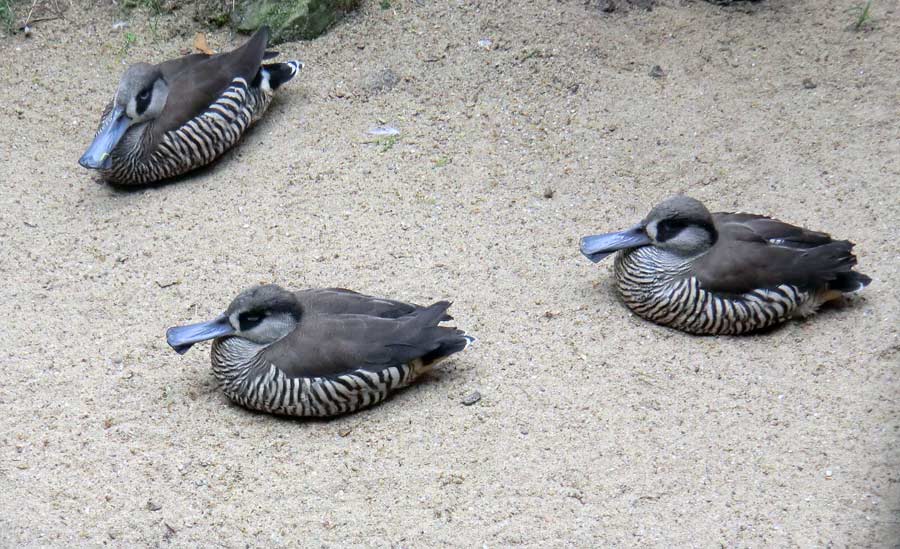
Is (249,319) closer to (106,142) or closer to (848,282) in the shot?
(106,142)

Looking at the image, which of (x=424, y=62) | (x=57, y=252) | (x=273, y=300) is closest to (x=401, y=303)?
(x=273, y=300)

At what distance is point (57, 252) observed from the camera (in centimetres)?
655

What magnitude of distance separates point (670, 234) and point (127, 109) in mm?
3915

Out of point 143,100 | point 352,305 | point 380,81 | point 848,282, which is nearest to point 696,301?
point 848,282

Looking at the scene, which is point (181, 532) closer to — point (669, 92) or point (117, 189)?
point (117, 189)

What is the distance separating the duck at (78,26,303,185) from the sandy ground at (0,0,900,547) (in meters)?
0.19

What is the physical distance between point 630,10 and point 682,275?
131 inches

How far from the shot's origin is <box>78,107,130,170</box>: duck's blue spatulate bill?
23.1ft

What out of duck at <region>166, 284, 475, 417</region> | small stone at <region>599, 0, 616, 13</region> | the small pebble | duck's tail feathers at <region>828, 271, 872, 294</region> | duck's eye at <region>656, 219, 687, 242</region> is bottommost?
duck at <region>166, 284, 475, 417</region>

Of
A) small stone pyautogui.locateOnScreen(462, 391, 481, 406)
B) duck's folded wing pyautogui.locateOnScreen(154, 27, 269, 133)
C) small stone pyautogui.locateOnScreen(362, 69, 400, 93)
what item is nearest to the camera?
small stone pyautogui.locateOnScreen(462, 391, 481, 406)

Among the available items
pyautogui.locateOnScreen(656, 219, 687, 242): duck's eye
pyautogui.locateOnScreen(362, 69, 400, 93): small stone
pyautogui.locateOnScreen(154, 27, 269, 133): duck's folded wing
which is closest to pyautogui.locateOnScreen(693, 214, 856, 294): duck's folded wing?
pyautogui.locateOnScreen(656, 219, 687, 242): duck's eye

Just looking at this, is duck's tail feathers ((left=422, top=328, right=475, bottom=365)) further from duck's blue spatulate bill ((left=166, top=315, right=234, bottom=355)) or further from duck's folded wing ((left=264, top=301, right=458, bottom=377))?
duck's blue spatulate bill ((left=166, top=315, right=234, bottom=355))

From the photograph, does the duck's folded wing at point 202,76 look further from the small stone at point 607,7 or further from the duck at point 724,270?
the duck at point 724,270

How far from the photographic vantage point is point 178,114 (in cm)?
732
